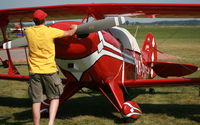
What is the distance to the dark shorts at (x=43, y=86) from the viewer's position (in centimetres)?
389

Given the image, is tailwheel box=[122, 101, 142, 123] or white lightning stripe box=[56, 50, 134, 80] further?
tailwheel box=[122, 101, 142, 123]

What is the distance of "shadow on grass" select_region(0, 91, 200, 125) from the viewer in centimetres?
571

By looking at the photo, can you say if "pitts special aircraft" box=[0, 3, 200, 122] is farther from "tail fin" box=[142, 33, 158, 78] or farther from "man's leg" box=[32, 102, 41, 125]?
"tail fin" box=[142, 33, 158, 78]

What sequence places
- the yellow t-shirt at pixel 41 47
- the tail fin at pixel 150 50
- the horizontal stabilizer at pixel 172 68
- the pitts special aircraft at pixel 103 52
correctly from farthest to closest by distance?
the tail fin at pixel 150 50 → the horizontal stabilizer at pixel 172 68 → the pitts special aircraft at pixel 103 52 → the yellow t-shirt at pixel 41 47

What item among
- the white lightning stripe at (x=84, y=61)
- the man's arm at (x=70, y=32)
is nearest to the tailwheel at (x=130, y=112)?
the white lightning stripe at (x=84, y=61)

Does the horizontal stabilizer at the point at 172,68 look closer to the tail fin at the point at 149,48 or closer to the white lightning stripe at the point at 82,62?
the tail fin at the point at 149,48

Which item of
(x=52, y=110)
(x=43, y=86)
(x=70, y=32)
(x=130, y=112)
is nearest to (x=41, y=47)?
(x=70, y=32)

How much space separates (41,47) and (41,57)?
0.43ft

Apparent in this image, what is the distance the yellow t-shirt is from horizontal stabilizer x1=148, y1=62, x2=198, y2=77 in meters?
3.85

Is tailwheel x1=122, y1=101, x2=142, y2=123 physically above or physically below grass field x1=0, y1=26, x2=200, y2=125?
above

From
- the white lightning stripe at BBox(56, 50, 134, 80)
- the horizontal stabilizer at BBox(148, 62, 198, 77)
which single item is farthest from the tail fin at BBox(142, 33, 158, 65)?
the white lightning stripe at BBox(56, 50, 134, 80)

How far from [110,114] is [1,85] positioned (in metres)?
4.58

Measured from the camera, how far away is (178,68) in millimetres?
7062

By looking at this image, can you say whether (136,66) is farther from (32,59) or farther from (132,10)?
(32,59)
